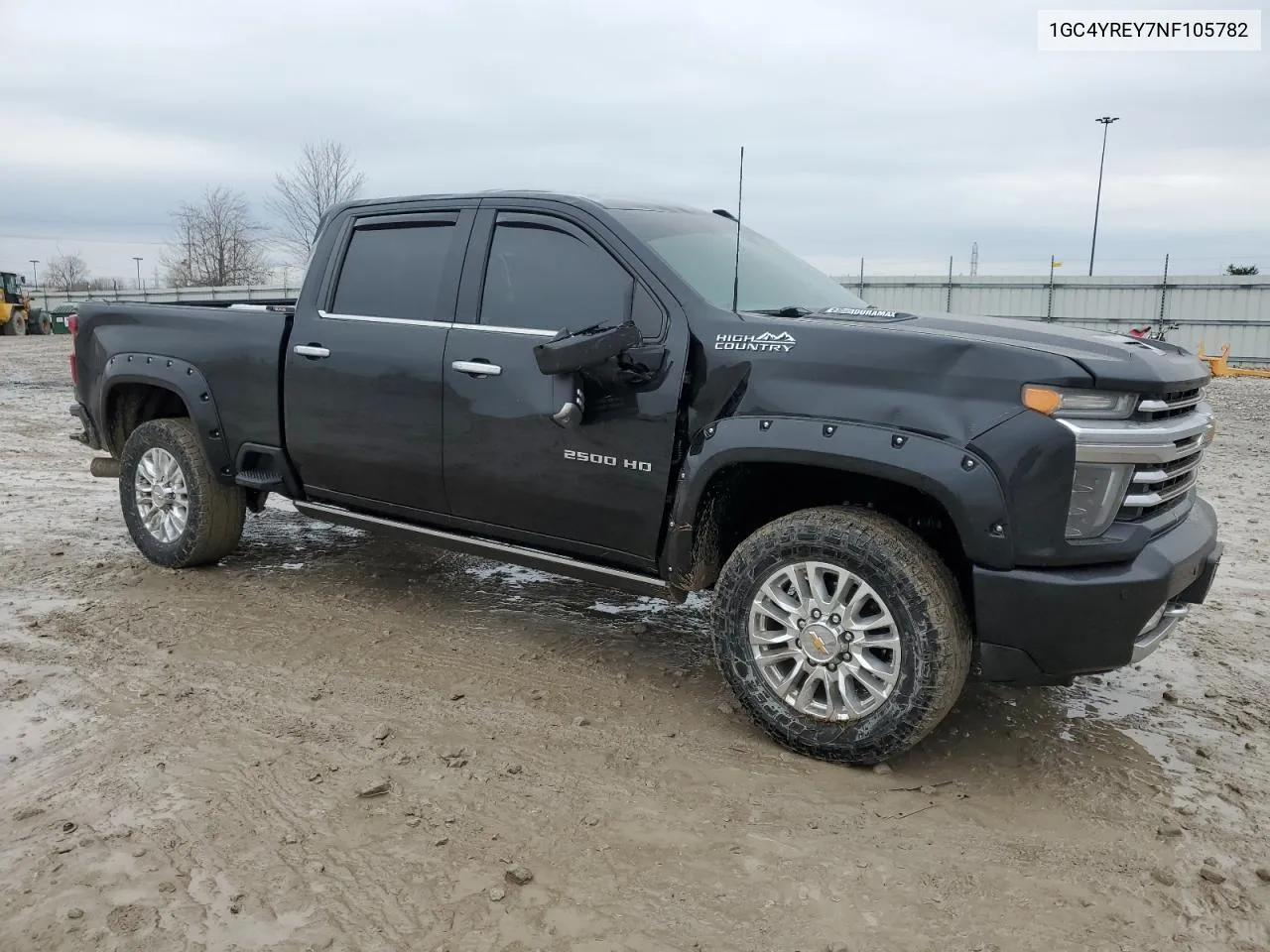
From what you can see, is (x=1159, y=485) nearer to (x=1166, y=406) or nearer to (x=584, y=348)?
(x=1166, y=406)

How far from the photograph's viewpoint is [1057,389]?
9.98 feet

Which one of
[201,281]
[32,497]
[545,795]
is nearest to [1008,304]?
[32,497]

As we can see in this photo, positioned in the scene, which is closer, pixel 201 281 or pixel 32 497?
pixel 32 497

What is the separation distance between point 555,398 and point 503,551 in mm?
752

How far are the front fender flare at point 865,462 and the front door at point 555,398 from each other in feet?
0.50

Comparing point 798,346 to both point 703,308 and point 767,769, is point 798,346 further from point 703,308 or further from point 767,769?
point 767,769

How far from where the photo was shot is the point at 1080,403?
306cm

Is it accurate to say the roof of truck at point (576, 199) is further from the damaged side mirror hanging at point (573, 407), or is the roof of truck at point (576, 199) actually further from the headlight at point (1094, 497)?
the headlight at point (1094, 497)

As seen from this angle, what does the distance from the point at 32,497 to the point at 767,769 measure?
6.42 meters

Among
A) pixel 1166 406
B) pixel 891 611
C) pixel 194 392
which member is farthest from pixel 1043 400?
pixel 194 392

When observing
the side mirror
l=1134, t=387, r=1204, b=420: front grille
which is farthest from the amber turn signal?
the side mirror

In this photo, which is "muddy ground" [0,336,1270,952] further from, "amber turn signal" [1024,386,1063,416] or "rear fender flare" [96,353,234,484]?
"amber turn signal" [1024,386,1063,416]

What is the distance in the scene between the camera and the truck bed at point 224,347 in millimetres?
4969

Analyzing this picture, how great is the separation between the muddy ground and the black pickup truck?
1.47 ft
